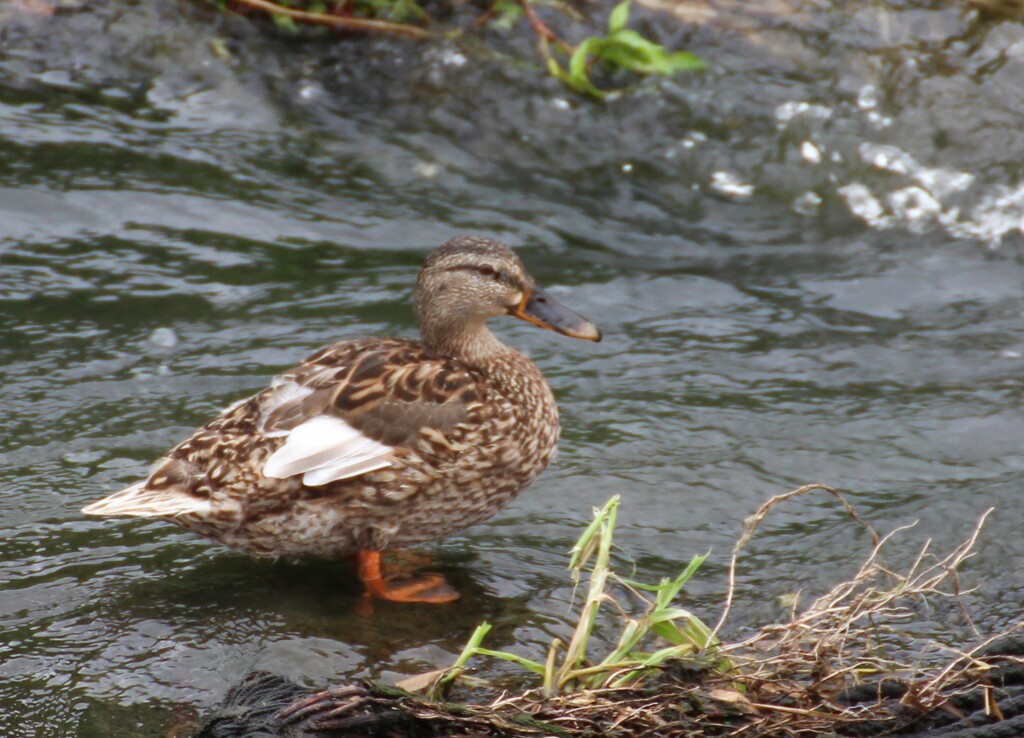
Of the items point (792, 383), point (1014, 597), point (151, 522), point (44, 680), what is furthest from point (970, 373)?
point (44, 680)

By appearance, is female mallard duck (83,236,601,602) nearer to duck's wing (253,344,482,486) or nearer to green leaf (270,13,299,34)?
duck's wing (253,344,482,486)

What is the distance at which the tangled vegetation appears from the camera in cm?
340

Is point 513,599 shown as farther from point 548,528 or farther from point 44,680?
point 44,680

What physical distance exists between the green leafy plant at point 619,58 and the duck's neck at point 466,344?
11.7ft

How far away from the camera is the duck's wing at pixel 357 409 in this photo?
14.4 ft

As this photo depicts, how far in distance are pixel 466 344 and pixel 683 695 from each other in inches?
82.5

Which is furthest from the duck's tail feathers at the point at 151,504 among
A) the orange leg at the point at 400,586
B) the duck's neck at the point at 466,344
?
the duck's neck at the point at 466,344

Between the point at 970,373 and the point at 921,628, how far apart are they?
226 cm

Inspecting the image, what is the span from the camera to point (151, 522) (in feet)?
16.6

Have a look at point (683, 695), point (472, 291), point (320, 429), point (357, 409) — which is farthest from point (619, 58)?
point (683, 695)

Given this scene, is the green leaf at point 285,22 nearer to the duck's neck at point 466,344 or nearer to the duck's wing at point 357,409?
the duck's neck at point 466,344

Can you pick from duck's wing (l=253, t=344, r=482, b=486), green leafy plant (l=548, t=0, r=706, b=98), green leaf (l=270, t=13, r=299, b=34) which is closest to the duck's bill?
duck's wing (l=253, t=344, r=482, b=486)

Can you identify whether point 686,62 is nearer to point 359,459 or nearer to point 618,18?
point 618,18

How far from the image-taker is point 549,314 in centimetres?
525
